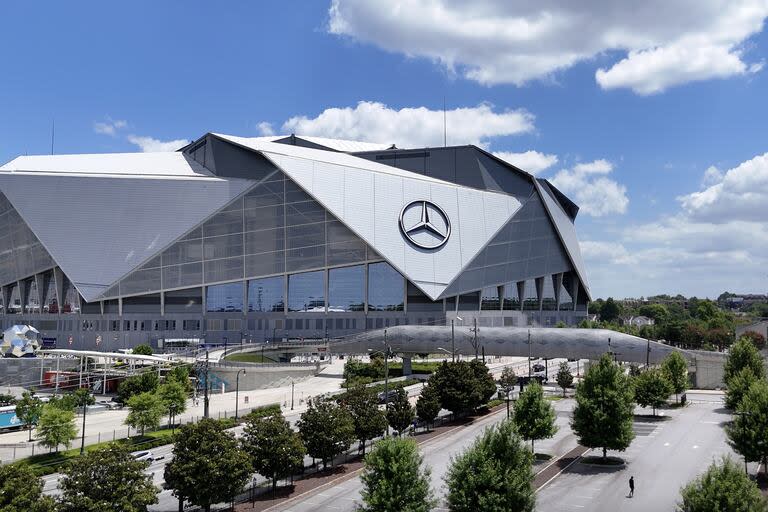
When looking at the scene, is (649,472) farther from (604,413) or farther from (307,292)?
(307,292)

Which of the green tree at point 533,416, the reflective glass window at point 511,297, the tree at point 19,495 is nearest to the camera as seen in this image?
the tree at point 19,495

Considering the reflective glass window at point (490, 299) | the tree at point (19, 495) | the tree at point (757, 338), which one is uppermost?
the reflective glass window at point (490, 299)

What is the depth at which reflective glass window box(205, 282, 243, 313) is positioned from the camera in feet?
358

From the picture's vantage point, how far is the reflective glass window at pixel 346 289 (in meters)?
112

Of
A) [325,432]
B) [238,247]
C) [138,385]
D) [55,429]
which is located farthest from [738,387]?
[238,247]

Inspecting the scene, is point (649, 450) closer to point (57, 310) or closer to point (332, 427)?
point (332, 427)

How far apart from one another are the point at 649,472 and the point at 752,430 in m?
6.32

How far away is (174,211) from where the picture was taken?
346ft

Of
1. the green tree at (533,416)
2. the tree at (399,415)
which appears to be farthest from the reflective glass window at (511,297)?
the green tree at (533,416)

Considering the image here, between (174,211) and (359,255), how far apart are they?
98.2 ft

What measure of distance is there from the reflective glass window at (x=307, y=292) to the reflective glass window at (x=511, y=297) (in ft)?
111

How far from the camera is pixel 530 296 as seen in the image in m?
128

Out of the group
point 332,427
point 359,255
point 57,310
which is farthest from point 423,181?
point 332,427

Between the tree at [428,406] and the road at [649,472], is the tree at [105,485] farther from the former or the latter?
the tree at [428,406]
